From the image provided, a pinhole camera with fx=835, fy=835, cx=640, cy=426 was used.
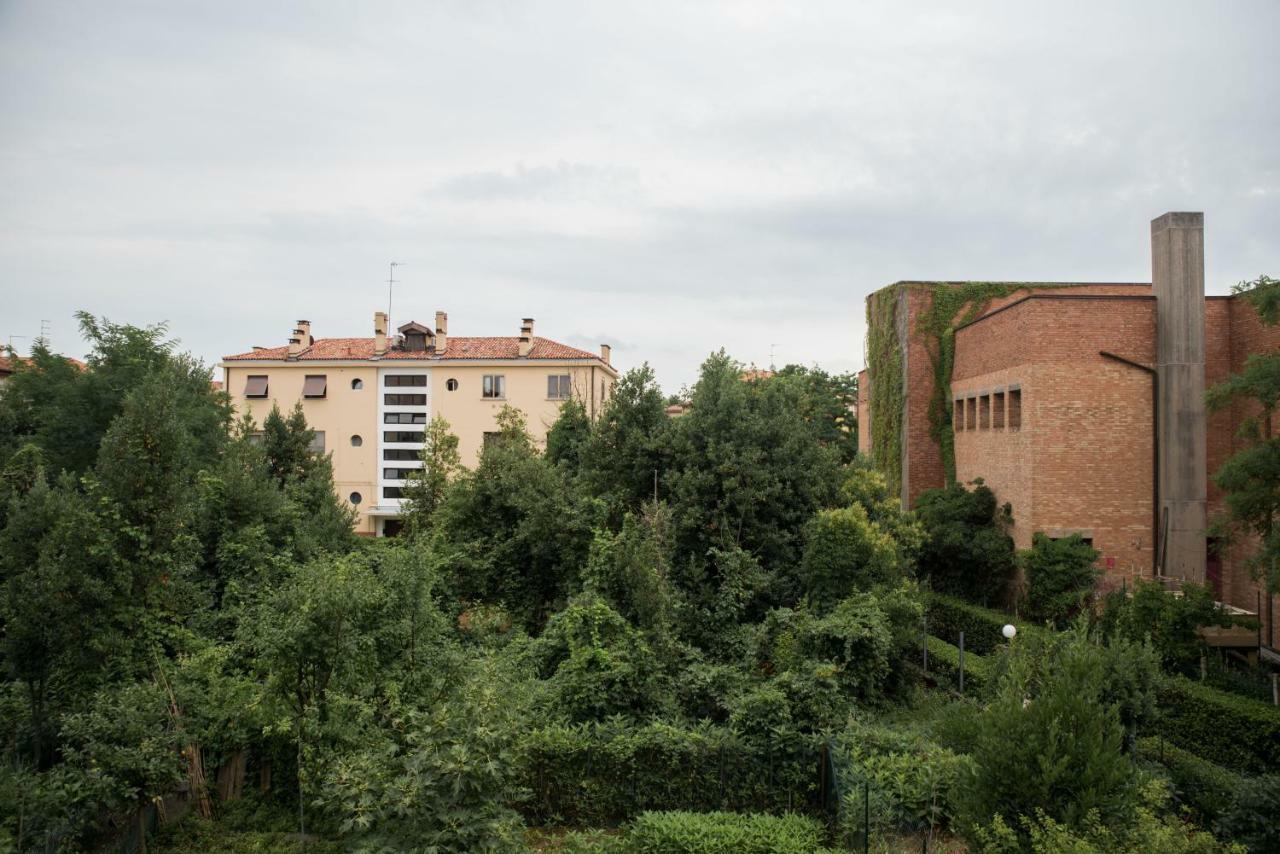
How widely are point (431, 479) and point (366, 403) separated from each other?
761 inches

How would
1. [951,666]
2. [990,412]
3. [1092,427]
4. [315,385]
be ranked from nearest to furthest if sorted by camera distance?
[951,666] → [1092,427] → [990,412] → [315,385]

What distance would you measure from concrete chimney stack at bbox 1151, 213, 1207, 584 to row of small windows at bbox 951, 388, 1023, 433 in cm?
362

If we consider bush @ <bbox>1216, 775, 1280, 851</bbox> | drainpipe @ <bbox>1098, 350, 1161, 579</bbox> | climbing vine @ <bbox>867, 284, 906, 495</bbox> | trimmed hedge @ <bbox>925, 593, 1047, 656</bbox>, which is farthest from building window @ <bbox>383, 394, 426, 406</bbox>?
bush @ <bbox>1216, 775, 1280, 851</bbox>

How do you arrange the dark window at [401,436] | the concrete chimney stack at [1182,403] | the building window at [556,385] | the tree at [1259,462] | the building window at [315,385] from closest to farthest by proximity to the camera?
1. the tree at [1259,462]
2. the concrete chimney stack at [1182,403]
3. the building window at [556,385]
4. the building window at [315,385]
5. the dark window at [401,436]

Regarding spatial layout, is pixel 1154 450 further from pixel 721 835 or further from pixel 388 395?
pixel 388 395

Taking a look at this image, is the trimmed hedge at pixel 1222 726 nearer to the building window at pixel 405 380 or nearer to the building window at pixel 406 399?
the building window at pixel 406 399

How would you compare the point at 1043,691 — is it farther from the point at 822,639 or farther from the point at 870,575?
the point at 870,575

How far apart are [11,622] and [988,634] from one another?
2082 centimetres

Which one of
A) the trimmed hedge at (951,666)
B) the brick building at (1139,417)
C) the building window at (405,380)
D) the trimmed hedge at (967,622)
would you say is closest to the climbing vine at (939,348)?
the brick building at (1139,417)

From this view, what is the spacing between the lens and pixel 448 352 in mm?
46031

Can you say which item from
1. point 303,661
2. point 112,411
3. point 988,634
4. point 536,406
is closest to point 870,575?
point 988,634

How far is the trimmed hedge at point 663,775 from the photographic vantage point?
13.2 metres

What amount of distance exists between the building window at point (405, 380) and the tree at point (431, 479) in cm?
1682

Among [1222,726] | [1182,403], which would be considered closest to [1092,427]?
[1182,403]
